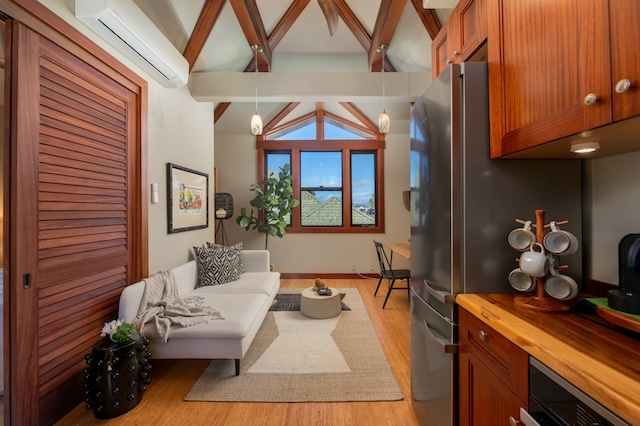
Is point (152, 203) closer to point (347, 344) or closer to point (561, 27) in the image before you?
point (347, 344)

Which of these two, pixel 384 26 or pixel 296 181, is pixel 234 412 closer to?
pixel 384 26

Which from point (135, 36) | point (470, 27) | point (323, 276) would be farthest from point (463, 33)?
point (323, 276)

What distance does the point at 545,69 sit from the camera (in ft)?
3.16

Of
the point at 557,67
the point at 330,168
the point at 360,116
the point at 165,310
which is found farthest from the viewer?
the point at 330,168

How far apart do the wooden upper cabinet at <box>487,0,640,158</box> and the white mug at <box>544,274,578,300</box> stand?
0.50 metres

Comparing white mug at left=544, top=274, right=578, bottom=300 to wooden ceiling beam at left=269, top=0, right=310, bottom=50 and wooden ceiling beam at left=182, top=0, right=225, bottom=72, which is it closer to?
wooden ceiling beam at left=269, top=0, right=310, bottom=50

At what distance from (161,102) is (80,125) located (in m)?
1.04

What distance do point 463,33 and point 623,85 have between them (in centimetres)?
104

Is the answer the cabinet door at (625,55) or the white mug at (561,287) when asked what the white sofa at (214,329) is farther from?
the cabinet door at (625,55)

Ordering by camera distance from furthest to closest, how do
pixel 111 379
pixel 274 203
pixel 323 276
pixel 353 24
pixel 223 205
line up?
pixel 323 276
pixel 223 205
pixel 274 203
pixel 353 24
pixel 111 379

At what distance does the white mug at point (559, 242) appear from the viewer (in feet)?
3.34

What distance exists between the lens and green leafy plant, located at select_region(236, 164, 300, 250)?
4742 mm

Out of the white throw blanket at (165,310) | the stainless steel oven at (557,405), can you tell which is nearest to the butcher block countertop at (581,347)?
the stainless steel oven at (557,405)

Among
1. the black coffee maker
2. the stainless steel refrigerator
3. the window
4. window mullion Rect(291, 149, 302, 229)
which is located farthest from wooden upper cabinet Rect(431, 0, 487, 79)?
window mullion Rect(291, 149, 302, 229)
